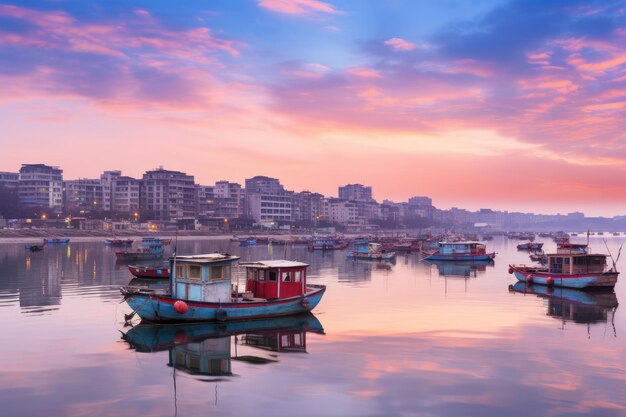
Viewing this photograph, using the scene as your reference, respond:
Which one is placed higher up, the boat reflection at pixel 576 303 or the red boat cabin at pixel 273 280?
the red boat cabin at pixel 273 280

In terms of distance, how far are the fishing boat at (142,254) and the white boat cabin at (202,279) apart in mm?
56356

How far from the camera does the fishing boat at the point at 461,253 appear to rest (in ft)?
292

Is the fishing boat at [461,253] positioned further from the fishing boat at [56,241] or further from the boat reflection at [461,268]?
the fishing boat at [56,241]

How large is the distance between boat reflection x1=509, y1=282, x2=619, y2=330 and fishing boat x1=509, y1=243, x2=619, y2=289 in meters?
0.62

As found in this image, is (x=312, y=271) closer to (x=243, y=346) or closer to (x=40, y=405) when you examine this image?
(x=243, y=346)

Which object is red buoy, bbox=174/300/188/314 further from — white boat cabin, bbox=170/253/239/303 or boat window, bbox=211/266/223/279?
boat window, bbox=211/266/223/279

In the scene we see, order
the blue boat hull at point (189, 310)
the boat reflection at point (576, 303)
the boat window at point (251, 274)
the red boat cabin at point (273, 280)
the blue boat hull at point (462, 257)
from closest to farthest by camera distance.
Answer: the blue boat hull at point (189, 310)
the red boat cabin at point (273, 280)
the boat window at point (251, 274)
the boat reflection at point (576, 303)
the blue boat hull at point (462, 257)

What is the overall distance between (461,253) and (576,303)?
4687 cm

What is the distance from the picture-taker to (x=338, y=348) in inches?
1069

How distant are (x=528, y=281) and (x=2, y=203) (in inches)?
7498

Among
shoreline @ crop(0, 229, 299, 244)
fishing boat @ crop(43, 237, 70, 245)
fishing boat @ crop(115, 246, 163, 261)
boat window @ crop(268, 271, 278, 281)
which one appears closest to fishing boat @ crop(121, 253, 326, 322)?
boat window @ crop(268, 271, 278, 281)

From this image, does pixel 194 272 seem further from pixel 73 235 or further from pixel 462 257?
pixel 73 235

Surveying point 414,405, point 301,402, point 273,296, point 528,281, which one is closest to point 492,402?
point 414,405

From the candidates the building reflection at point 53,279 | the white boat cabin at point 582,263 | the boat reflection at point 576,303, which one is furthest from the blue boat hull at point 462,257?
Result: the building reflection at point 53,279
